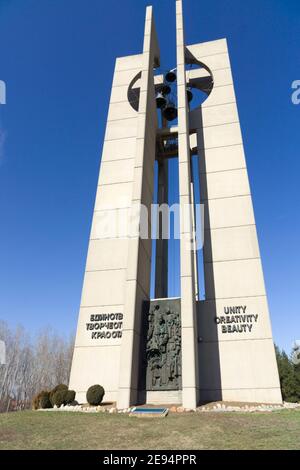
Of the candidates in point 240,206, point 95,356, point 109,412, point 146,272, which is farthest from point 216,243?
point 109,412

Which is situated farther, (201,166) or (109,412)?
(201,166)

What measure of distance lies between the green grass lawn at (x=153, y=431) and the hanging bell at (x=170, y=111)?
70.4 ft

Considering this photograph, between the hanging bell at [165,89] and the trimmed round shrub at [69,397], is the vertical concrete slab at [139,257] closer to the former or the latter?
the trimmed round shrub at [69,397]

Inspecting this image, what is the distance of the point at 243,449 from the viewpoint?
7.43m

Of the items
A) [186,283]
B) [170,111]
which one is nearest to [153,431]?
[186,283]

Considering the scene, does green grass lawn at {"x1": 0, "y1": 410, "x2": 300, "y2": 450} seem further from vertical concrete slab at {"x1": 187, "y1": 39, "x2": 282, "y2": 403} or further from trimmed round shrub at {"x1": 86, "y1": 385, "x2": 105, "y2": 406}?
vertical concrete slab at {"x1": 187, "y1": 39, "x2": 282, "y2": 403}

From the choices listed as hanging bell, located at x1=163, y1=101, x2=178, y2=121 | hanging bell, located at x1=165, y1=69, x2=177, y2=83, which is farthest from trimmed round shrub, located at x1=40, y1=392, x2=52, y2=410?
hanging bell, located at x1=165, y1=69, x2=177, y2=83

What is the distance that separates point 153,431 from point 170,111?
75.2ft

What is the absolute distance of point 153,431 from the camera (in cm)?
960

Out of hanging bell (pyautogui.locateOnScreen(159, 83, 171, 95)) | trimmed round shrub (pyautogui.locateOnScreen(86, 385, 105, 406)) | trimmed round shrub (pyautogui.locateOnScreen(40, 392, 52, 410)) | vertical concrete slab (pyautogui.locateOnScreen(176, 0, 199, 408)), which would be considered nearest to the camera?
vertical concrete slab (pyautogui.locateOnScreen(176, 0, 199, 408))

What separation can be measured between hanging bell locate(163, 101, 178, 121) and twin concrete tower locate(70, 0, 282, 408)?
159cm

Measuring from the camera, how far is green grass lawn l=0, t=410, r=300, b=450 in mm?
8078

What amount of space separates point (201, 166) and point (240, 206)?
4018 mm
